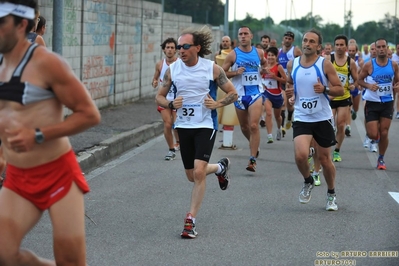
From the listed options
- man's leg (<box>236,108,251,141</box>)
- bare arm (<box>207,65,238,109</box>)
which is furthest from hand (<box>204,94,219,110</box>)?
man's leg (<box>236,108,251,141</box>)

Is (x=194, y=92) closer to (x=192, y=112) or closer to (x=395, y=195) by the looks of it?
(x=192, y=112)

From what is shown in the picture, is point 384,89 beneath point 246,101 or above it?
above

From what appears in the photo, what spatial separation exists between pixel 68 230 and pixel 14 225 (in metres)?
0.29

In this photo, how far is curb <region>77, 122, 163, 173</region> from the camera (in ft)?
39.0

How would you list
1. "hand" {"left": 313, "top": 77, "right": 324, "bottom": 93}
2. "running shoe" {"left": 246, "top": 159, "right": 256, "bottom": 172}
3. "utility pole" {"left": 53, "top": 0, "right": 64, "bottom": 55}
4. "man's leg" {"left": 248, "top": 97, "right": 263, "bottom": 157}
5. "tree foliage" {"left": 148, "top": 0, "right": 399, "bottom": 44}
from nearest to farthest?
1. "hand" {"left": 313, "top": 77, "right": 324, "bottom": 93}
2. "utility pole" {"left": 53, "top": 0, "right": 64, "bottom": 55}
3. "running shoe" {"left": 246, "top": 159, "right": 256, "bottom": 172}
4. "man's leg" {"left": 248, "top": 97, "right": 263, "bottom": 157}
5. "tree foliage" {"left": 148, "top": 0, "right": 399, "bottom": 44}

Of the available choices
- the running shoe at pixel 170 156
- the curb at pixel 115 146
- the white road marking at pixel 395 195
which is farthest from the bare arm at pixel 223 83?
the running shoe at pixel 170 156

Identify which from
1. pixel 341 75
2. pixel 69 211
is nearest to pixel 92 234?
pixel 69 211

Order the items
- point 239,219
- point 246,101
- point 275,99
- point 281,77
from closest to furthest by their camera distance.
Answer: point 239,219 < point 246,101 < point 275,99 < point 281,77

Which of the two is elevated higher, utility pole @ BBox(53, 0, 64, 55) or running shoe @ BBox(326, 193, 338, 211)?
utility pole @ BBox(53, 0, 64, 55)

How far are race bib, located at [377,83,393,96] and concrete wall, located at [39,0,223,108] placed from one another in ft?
20.3

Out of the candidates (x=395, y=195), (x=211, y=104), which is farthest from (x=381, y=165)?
Result: (x=211, y=104)

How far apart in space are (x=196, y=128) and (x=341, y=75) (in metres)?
5.26

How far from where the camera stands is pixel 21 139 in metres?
4.31

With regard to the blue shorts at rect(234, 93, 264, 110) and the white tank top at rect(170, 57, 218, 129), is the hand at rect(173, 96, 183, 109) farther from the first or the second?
the blue shorts at rect(234, 93, 264, 110)
